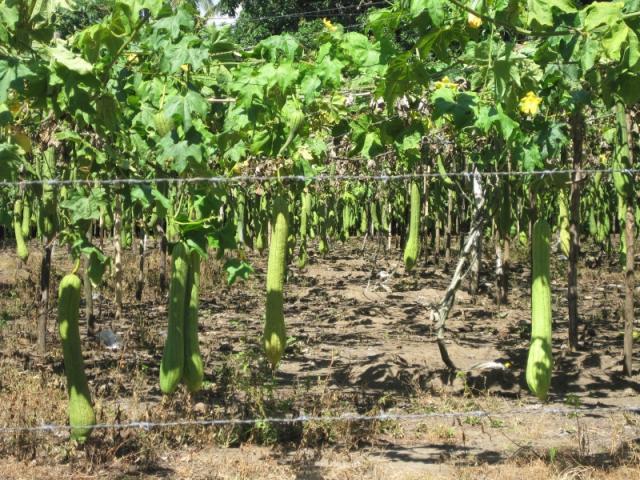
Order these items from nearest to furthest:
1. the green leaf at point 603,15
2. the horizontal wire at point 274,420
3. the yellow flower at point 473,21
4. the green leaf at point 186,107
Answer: the green leaf at point 603,15, the green leaf at point 186,107, the yellow flower at point 473,21, the horizontal wire at point 274,420

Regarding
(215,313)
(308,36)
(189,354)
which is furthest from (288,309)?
(308,36)

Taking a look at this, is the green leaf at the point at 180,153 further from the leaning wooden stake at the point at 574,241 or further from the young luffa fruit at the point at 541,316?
the leaning wooden stake at the point at 574,241

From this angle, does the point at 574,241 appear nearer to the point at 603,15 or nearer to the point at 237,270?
the point at 603,15

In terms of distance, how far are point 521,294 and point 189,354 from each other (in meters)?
8.53

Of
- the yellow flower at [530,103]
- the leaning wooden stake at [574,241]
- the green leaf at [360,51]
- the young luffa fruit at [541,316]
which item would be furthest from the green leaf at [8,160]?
the leaning wooden stake at [574,241]

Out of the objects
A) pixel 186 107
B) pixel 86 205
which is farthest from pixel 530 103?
pixel 86 205

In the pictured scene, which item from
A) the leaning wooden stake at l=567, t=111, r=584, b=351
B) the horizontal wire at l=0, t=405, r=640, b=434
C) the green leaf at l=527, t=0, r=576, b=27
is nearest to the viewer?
the green leaf at l=527, t=0, r=576, b=27

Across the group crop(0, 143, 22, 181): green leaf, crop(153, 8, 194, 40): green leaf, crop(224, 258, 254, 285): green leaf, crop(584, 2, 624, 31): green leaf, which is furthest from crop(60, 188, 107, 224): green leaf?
crop(584, 2, 624, 31): green leaf

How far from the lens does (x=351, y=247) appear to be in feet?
68.3

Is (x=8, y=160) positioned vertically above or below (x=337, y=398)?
above

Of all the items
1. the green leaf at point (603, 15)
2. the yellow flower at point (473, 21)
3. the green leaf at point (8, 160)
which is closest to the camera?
the green leaf at point (603, 15)

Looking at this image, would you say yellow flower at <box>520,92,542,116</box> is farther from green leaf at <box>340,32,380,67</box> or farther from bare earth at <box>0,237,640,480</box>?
bare earth at <box>0,237,640,480</box>

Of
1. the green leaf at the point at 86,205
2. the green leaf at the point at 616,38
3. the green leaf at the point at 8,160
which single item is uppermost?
the green leaf at the point at 616,38

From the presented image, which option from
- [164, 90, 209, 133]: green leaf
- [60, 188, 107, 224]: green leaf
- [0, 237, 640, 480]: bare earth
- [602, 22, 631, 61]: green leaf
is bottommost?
[0, 237, 640, 480]: bare earth
